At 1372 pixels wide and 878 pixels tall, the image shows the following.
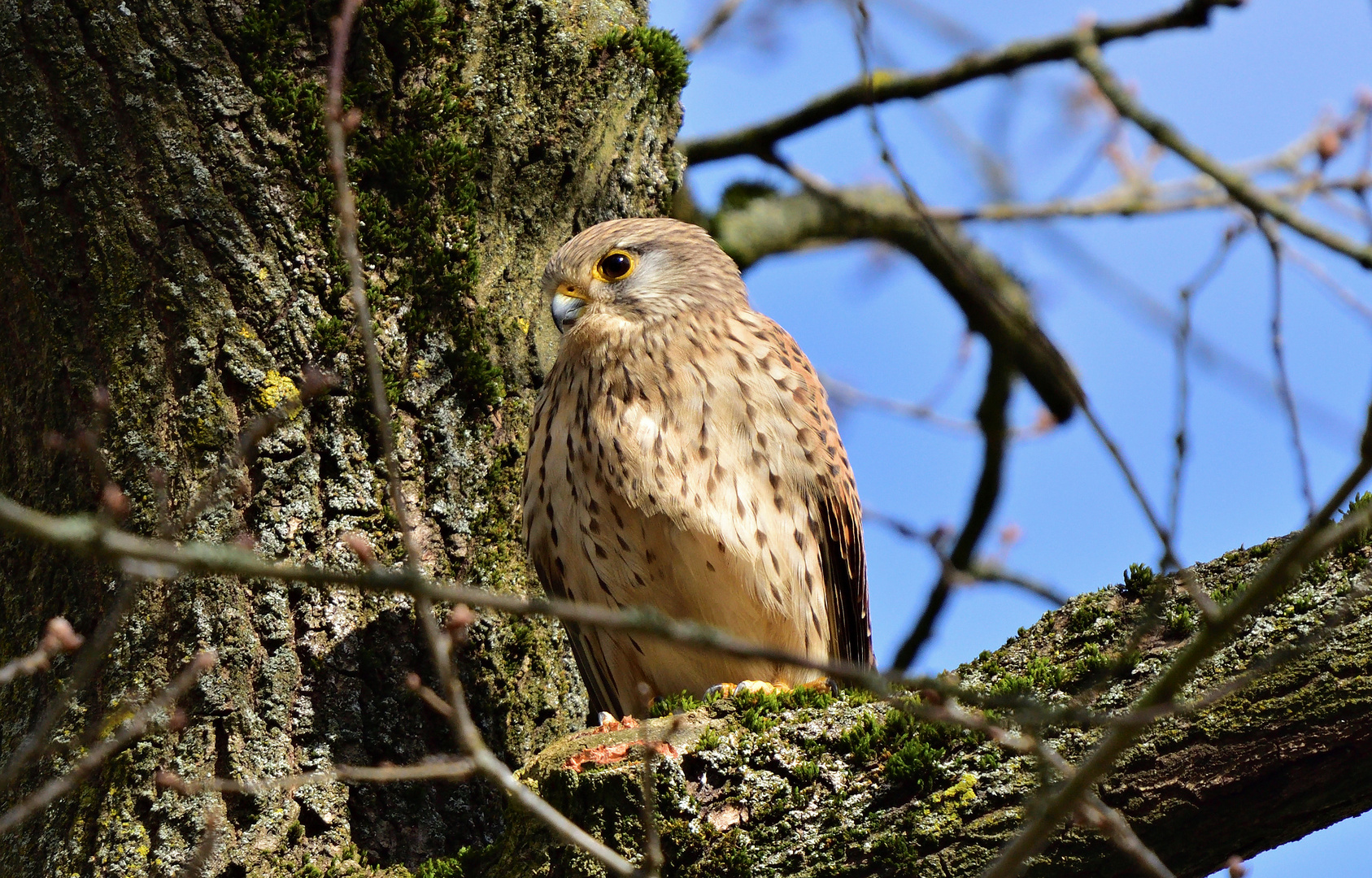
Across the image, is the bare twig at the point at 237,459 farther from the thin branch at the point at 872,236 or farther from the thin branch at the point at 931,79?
the thin branch at the point at 872,236

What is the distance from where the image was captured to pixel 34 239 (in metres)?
3.16

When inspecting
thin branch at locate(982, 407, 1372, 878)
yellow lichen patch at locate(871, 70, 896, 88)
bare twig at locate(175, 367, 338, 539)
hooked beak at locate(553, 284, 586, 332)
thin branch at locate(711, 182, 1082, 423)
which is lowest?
thin branch at locate(982, 407, 1372, 878)

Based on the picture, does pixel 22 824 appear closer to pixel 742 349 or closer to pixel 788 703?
pixel 788 703

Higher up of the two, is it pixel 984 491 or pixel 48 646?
pixel 984 491

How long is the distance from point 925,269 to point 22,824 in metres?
4.15

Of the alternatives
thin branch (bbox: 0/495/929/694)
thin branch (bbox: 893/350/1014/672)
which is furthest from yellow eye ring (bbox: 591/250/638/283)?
thin branch (bbox: 0/495/929/694)

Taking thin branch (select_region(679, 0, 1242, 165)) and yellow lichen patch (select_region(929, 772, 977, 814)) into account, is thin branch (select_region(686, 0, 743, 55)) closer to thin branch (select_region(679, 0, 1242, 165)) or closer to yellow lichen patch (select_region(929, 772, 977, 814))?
thin branch (select_region(679, 0, 1242, 165))

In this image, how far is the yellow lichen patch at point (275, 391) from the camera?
3.07 meters

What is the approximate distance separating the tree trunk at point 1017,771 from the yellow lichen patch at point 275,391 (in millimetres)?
1190

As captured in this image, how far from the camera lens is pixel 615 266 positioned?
377cm

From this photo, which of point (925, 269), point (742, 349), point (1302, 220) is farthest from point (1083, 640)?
point (925, 269)

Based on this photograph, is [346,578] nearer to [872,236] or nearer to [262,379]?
[262,379]

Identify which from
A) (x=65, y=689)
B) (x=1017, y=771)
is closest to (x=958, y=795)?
(x=1017, y=771)

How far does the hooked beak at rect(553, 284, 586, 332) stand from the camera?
3676 millimetres
